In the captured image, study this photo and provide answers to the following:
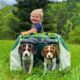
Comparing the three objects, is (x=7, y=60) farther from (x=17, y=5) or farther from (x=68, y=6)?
(x=68, y=6)

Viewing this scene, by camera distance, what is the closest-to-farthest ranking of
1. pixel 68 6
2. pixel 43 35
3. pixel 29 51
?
pixel 29 51 < pixel 43 35 < pixel 68 6

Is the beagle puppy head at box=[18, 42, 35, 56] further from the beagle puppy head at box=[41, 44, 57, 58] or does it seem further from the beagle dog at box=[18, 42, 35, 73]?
the beagle puppy head at box=[41, 44, 57, 58]

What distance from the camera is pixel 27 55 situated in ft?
17.5

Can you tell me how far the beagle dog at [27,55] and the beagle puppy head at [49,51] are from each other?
151 mm

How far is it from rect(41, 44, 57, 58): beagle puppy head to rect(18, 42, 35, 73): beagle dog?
15 cm

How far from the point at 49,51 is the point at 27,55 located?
0.97ft

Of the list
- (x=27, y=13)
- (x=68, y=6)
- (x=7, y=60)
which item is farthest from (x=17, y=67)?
(x=68, y=6)

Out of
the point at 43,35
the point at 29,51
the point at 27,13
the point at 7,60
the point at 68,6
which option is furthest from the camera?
the point at 68,6

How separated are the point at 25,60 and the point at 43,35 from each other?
47cm

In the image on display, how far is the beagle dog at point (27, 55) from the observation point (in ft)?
17.5

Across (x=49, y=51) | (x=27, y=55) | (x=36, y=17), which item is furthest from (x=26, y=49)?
(x=36, y=17)

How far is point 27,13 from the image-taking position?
29984 millimetres

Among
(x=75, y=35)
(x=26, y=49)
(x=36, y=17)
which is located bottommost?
(x=26, y=49)

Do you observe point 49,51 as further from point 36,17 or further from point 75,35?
point 75,35
